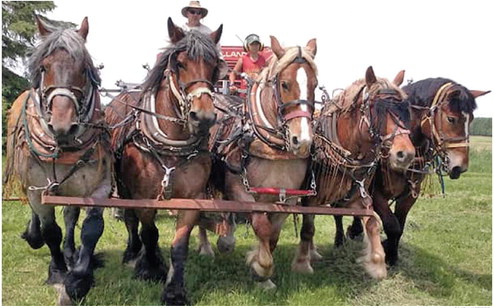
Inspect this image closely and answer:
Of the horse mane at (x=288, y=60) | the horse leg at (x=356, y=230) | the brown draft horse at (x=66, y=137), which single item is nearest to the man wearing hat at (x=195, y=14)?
the horse mane at (x=288, y=60)

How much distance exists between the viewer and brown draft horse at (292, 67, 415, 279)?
4.79m

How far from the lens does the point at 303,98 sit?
425 centimetres

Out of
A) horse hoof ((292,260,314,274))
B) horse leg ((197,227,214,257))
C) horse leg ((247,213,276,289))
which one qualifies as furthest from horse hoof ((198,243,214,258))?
horse leg ((247,213,276,289))

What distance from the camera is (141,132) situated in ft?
14.4

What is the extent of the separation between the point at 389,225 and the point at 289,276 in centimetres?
128

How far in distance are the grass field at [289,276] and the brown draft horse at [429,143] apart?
611mm

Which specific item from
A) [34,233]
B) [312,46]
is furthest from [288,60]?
[34,233]

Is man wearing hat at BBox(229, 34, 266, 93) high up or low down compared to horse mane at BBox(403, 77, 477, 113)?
up

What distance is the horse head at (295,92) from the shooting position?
4117mm

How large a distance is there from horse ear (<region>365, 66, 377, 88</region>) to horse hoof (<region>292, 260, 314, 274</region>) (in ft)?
7.08

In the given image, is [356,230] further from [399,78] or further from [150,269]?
[150,269]

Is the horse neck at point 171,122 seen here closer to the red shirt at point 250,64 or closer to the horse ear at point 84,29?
the horse ear at point 84,29

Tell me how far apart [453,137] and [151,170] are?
3.26 meters

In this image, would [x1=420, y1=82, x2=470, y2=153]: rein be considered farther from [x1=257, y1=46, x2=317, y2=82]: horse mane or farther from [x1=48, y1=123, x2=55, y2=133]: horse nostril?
[x1=48, y1=123, x2=55, y2=133]: horse nostril
